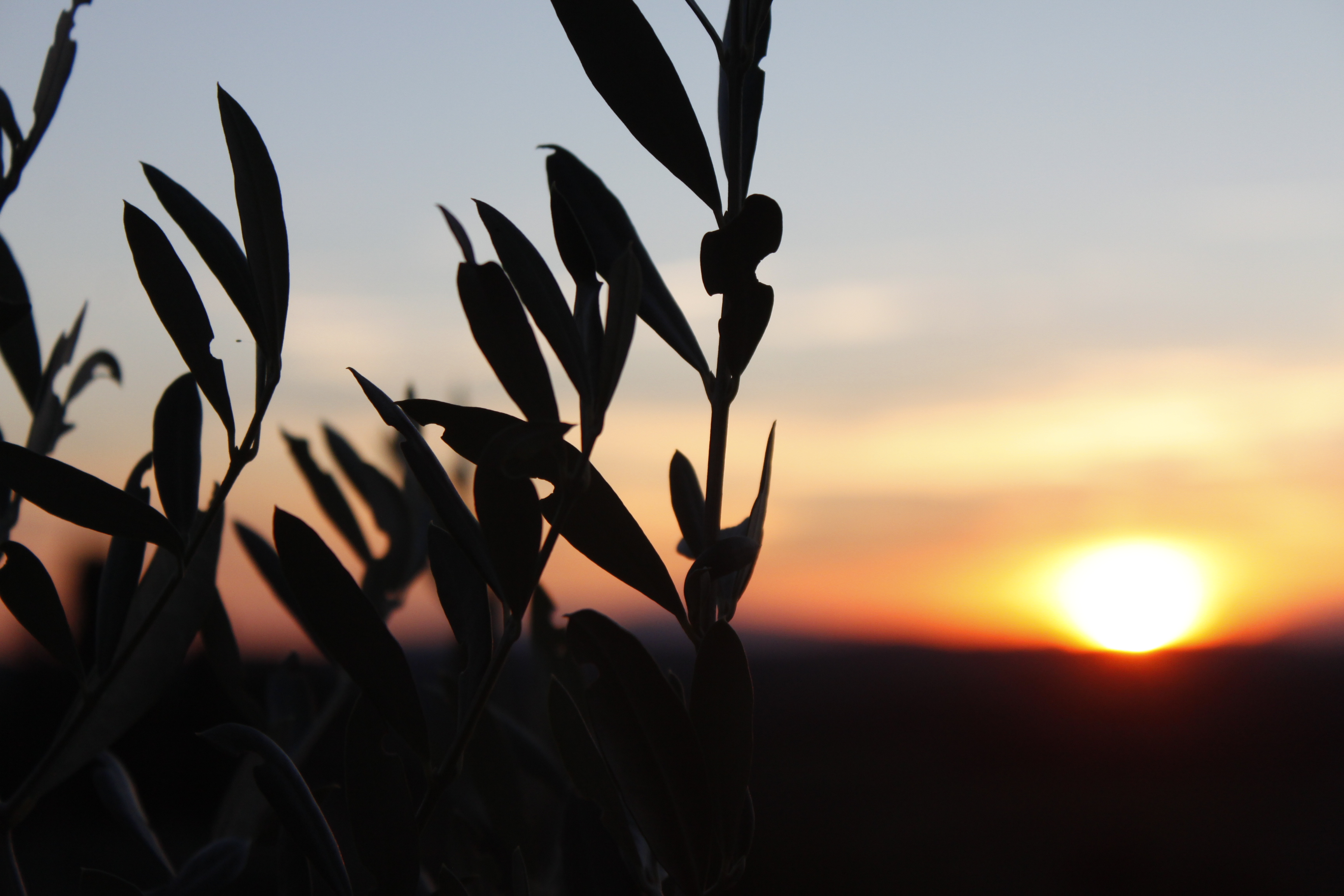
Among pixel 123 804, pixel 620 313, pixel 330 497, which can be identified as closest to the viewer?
pixel 620 313

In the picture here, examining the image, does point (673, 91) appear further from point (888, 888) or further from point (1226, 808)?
point (1226, 808)

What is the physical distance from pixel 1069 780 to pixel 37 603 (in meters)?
3.71

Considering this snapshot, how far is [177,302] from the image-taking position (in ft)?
1.11

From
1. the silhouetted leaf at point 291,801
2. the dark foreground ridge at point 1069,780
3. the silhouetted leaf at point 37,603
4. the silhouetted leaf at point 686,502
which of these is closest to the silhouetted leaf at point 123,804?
the silhouetted leaf at point 37,603

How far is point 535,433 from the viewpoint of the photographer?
0.83 ft

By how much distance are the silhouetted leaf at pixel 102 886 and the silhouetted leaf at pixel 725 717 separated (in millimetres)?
254

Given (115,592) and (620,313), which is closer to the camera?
(620,313)

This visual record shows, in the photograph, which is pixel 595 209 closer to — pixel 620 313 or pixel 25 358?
pixel 620 313

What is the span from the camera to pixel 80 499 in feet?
1.04

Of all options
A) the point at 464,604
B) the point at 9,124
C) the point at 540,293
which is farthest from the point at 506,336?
the point at 9,124

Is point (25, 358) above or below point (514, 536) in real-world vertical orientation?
above

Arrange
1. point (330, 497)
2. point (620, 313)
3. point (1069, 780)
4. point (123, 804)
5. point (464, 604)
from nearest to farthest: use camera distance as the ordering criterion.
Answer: point (620, 313) < point (464, 604) < point (123, 804) < point (330, 497) < point (1069, 780)

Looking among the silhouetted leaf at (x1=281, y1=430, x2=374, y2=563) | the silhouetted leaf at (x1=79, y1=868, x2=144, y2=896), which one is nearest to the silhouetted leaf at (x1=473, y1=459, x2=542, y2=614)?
the silhouetted leaf at (x1=79, y1=868, x2=144, y2=896)

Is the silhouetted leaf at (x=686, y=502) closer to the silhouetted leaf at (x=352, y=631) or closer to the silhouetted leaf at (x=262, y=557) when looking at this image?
the silhouetted leaf at (x=352, y=631)
